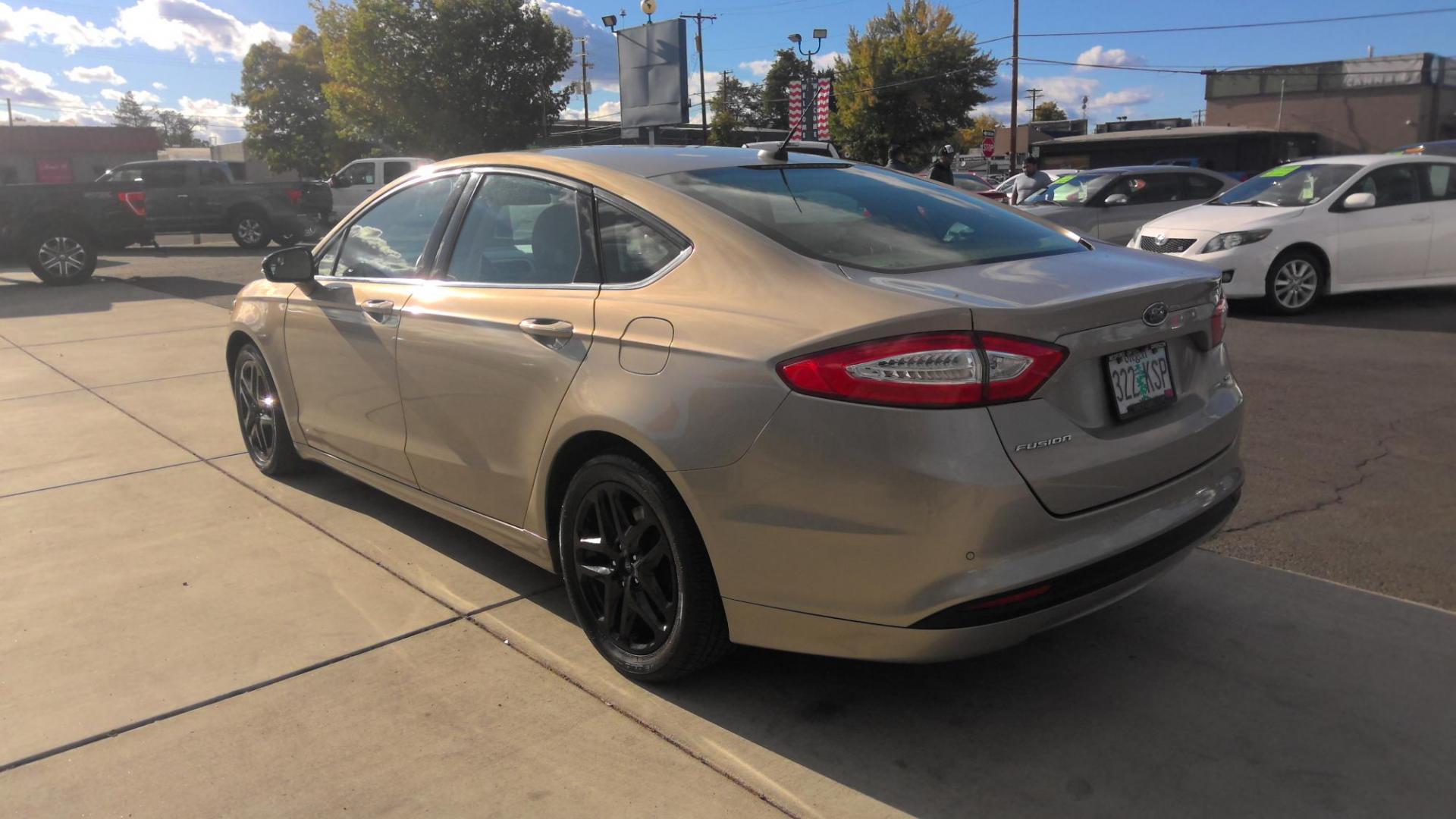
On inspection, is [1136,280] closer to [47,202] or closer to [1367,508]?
[1367,508]

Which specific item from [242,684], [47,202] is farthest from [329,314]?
[47,202]

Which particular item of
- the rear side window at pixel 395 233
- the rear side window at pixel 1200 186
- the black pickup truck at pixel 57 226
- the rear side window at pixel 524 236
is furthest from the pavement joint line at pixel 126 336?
the rear side window at pixel 1200 186

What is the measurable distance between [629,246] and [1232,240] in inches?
333

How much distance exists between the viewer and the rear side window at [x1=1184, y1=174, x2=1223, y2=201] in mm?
14508

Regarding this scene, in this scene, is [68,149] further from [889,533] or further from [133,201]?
[889,533]

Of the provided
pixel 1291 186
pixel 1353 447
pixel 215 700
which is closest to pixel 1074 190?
pixel 1291 186

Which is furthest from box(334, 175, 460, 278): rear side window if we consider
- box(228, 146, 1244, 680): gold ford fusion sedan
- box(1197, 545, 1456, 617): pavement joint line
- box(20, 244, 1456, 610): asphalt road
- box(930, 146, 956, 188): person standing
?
box(930, 146, 956, 188): person standing

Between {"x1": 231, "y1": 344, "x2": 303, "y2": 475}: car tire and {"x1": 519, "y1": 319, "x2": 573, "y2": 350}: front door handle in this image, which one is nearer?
{"x1": 519, "y1": 319, "x2": 573, "y2": 350}: front door handle

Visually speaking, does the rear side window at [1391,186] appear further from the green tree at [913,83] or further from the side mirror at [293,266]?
the green tree at [913,83]

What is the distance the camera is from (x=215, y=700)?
323 centimetres

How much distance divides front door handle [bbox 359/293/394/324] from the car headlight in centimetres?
841

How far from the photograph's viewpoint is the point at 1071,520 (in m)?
2.64

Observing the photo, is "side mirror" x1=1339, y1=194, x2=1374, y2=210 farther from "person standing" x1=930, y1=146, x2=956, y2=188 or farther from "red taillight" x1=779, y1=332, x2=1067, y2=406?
"red taillight" x1=779, y1=332, x2=1067, y2=406

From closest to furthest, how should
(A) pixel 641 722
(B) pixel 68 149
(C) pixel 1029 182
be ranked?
(A) pixel 641 722
(C) pixel 1029 182
(B) pixel 68 149
